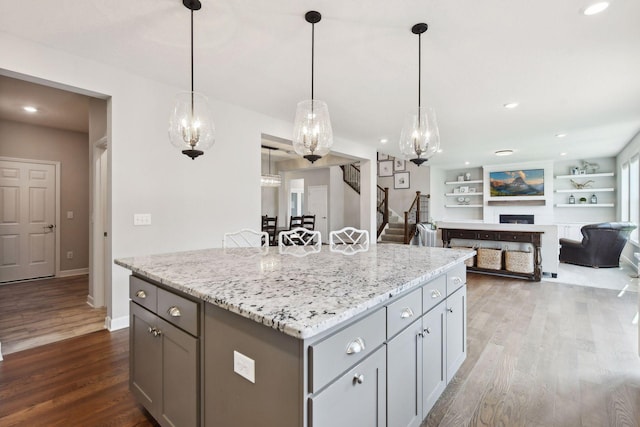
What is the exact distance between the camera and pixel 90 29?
89.9 inches

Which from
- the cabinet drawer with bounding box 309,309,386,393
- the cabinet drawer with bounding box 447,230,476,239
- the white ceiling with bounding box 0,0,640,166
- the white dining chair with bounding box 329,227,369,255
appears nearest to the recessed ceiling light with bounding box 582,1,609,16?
the white ceiling with bounding box 0,0,640,166

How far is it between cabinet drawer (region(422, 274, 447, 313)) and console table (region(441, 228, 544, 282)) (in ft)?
13.9

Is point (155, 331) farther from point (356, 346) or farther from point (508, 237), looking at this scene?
point (508, 237)

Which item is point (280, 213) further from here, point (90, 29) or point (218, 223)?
point (90, 29)

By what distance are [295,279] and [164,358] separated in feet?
2.49

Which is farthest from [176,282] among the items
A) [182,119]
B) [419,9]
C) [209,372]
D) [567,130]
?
[567,130]

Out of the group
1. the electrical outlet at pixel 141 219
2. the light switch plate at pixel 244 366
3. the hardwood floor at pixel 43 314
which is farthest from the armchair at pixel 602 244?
the hardwood floor at pixel 43 314

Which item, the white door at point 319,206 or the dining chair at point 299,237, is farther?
the white door at point 319,206

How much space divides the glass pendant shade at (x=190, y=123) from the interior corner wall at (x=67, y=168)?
14.5 ft

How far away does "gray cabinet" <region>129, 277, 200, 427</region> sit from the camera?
1312mm

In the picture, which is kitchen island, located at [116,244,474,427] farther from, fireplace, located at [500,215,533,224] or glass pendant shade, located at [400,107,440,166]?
fireplace, located at [500,215,533,224]

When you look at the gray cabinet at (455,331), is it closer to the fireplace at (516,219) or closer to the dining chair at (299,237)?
the dining chair at (299,237)

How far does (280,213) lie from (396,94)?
743 centimetres

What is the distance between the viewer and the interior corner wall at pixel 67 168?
4.92 m
